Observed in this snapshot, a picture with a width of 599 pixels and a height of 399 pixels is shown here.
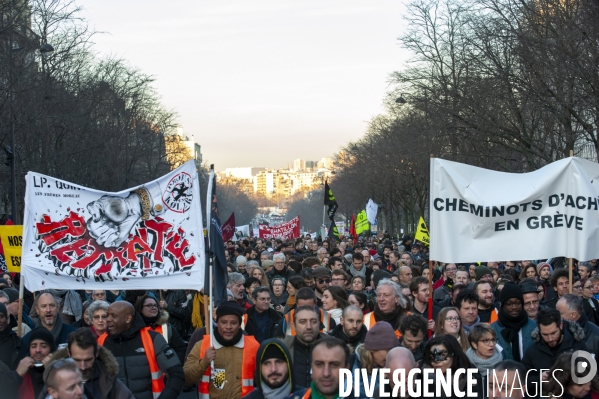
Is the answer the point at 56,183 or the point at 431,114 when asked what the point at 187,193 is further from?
the point at 431,114

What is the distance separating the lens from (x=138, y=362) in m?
7.36

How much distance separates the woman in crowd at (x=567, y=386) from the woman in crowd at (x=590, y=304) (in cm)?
354

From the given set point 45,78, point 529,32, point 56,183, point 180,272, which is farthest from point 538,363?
point 45,78

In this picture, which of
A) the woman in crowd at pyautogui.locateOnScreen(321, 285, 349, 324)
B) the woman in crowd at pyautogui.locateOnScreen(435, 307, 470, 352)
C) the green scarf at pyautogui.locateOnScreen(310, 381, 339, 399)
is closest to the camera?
the green scarf at pyautogui.locateOnScreen(310, 381, 339, 399)

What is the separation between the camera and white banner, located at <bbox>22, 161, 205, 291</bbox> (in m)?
8.26

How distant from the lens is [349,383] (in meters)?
5.68

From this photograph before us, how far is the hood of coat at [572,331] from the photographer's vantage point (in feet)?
24.0

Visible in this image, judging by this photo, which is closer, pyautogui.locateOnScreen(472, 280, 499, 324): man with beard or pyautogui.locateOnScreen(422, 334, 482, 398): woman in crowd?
pyautogui.locateOnScreen(422, 334, 482, 398): woman in crowd

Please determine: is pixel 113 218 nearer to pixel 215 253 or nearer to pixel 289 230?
pixel 215 253

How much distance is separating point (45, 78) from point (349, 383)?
30.3 metres

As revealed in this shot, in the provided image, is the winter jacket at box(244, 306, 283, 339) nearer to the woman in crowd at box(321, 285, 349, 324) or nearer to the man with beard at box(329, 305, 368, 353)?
the woman in crowd at box(321, 285, 349, 324)

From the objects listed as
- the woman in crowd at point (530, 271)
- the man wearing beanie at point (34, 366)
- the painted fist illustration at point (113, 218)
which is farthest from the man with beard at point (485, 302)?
the woman in crowd at point (530, 271)

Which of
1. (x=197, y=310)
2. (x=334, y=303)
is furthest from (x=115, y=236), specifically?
(x=197, y=310)

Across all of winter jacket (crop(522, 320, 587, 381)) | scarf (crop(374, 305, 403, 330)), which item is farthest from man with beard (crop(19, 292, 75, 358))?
winter jacket (crop(522, 320, 587, 381))
